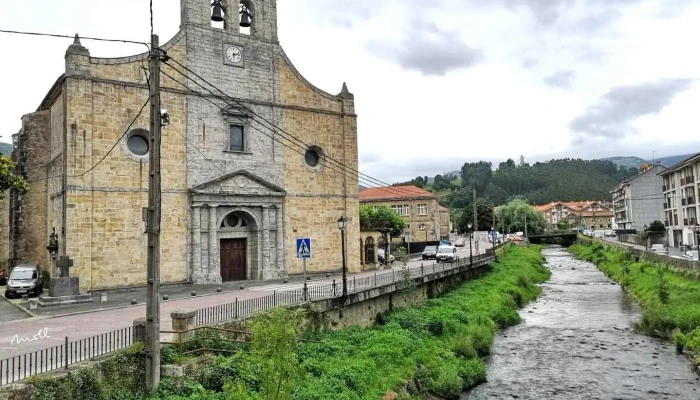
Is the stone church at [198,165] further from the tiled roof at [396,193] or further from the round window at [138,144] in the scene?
the tiled roof at [396,193]

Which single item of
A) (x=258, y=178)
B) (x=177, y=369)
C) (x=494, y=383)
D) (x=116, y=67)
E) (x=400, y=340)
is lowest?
(x=494, y=383)

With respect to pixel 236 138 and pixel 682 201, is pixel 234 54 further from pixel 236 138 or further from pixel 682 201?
pixel 682 201

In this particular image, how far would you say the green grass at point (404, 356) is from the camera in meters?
13.2

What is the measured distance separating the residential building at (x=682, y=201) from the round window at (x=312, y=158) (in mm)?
41334

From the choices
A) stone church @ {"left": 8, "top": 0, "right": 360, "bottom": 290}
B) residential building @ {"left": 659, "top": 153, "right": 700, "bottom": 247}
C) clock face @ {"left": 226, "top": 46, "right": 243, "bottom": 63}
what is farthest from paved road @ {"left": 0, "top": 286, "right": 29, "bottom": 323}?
residential building @ {"left": 659, "top": 153, "right": 700, "bottom": 247}

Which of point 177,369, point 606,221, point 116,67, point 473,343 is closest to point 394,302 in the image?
point 473,343

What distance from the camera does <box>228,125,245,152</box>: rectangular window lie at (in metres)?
29.1

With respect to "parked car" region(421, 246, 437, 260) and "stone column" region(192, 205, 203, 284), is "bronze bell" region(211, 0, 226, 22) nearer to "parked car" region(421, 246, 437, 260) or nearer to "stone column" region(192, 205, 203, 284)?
"stone column" region(192, 205, 203, 284)

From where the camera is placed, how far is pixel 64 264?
21.4 m

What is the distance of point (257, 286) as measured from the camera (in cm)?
2602

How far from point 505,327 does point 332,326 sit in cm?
1186

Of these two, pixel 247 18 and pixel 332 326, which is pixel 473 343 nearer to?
pixel 332 326

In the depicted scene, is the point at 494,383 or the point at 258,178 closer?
the point at 494,383

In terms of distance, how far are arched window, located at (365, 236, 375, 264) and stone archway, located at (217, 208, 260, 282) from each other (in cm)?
1053
